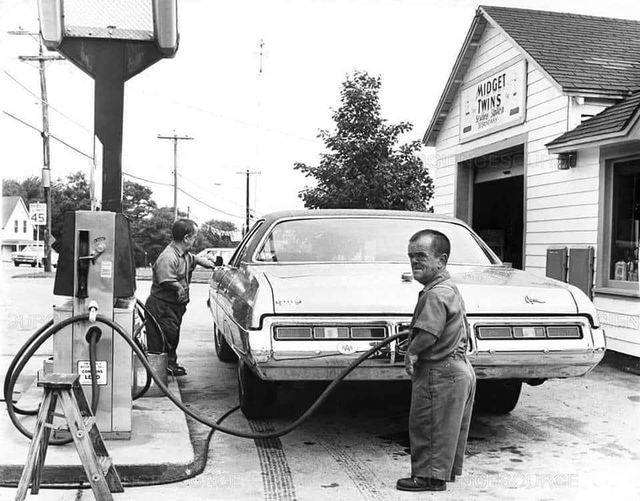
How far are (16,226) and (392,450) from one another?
82483 mm

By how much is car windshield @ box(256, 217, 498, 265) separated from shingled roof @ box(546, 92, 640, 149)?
118 inches

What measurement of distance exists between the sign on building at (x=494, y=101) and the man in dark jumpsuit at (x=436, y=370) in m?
7.86

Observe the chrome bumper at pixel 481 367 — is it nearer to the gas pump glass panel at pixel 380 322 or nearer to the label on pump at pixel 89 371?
the gas pump glass panel at pixel 380 322

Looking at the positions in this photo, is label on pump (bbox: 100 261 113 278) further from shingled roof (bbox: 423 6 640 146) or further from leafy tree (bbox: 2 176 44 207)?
leafy tree (bbox: 2 176 44 207)

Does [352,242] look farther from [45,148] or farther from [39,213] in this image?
[45,148]

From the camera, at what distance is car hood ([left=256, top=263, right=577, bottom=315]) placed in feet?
15.8

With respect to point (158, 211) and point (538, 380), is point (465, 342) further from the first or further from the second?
point (158, 211)

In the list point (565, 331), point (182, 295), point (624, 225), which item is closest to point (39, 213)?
point (182, 295)

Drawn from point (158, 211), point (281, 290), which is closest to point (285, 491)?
point (281, 290)

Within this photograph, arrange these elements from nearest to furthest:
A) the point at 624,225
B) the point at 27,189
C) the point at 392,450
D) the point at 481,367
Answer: the point at 481,367 < the point at 392,450 < the point at 624,225 < the point at 27,189

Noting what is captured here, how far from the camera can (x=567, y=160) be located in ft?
33.2

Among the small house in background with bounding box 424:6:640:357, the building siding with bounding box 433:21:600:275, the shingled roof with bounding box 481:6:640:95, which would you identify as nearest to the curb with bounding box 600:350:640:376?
the small house in background with bounding box 424:6:640:357

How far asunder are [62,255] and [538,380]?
10.7 feet

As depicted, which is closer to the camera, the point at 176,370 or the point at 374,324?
the point at 374,324
